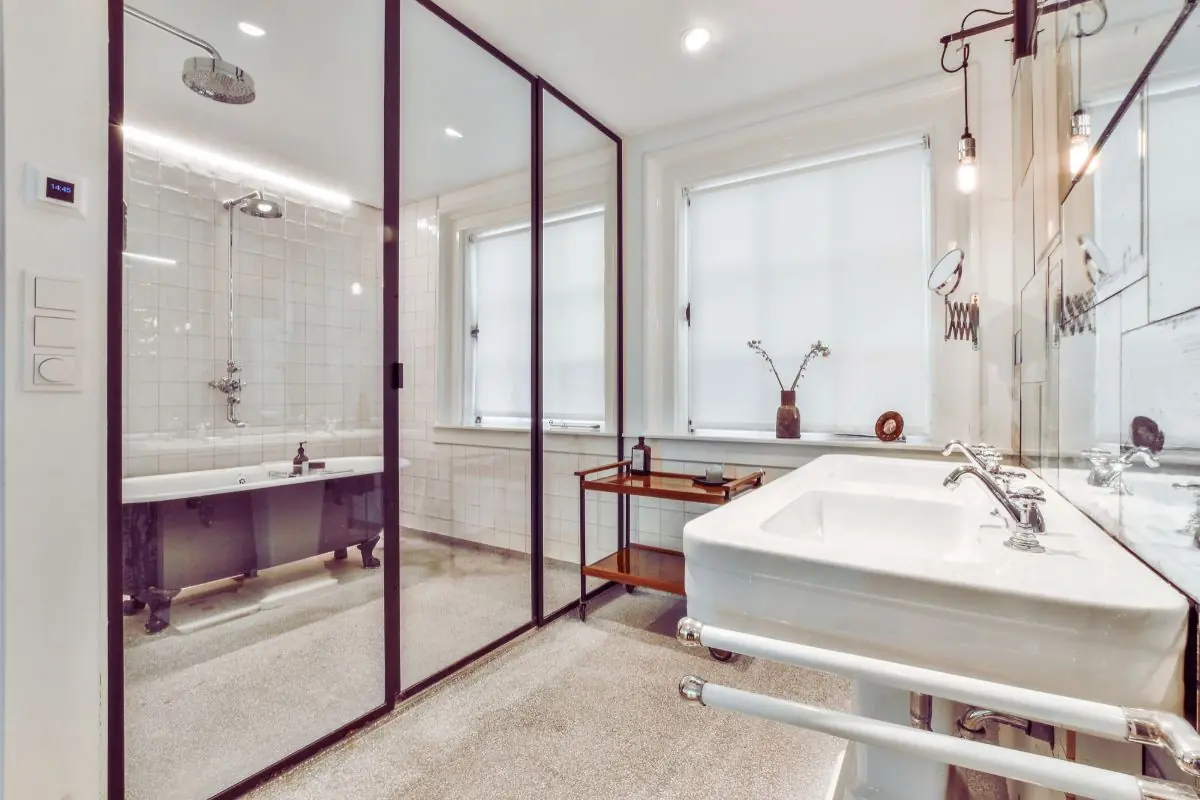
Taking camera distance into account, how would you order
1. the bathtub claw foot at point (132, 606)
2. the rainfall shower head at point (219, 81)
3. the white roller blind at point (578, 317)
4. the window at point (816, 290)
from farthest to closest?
the white roller blind at point (578, 317), the window at point (816, 290), the rainfall shower head at point (219, 81), the bathtub claw foot at point (132, 606)

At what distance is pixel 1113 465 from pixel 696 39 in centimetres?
203

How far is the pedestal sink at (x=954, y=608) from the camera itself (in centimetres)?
57

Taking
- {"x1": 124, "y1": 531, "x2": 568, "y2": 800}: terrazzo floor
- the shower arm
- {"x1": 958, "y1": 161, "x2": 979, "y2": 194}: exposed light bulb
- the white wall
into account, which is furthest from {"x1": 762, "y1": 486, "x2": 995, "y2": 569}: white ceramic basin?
the shower arm

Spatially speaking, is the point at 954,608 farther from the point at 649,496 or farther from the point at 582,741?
the point at 649,496

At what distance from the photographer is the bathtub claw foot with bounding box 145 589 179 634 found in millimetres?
1385

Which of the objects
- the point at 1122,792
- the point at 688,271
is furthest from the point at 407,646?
the point at 688,271

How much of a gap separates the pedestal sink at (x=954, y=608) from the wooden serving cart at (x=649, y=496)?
3.76 feet

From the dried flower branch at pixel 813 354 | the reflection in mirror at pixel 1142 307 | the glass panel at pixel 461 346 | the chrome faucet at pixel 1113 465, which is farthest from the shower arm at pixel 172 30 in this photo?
the dried flower branch at pixel 813 354

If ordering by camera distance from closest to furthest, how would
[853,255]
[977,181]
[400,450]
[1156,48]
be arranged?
[1156,48]
[400,450]
[977,181]
[853,255]

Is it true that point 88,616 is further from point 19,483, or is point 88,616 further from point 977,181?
point 977,181

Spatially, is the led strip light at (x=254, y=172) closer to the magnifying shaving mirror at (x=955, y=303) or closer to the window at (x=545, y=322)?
the window at (x=545, y=322)

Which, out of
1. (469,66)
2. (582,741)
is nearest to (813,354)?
(582,741)

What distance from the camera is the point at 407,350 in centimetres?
197

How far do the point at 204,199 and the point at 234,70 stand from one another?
0.41 meters
